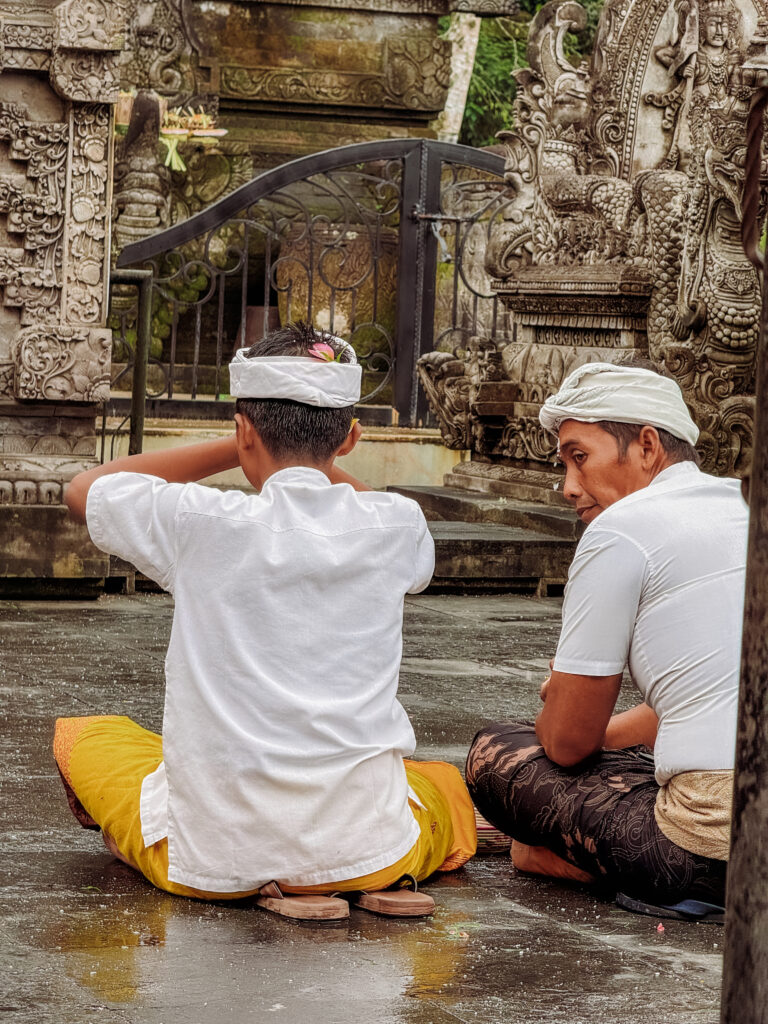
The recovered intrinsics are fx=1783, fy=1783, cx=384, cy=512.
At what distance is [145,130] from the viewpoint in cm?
1719

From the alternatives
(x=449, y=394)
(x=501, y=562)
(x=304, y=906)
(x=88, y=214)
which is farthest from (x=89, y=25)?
(x=304, y=906)

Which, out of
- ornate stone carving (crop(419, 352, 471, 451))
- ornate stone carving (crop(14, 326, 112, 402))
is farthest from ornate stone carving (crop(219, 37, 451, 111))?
ornate stone carving (crop(14, 326, 112, 402))

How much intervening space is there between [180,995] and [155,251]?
9853mm

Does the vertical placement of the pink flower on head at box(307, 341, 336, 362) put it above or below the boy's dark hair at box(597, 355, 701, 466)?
above

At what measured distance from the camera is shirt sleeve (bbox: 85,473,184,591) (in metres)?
3.62

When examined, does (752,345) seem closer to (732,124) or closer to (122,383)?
(732,124)

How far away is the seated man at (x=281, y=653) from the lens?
360cm

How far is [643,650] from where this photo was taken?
12.2 ft

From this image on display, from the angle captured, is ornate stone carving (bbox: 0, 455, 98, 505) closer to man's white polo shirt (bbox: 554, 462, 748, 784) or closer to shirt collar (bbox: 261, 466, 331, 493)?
shirt collar (bbox: 261, 466, 331, 493)

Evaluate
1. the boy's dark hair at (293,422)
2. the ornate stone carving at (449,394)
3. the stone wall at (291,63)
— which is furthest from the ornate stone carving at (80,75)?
the stone wall at (291,63)

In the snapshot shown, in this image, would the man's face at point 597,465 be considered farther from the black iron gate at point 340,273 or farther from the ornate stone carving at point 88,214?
the black iron gate at point 340,273

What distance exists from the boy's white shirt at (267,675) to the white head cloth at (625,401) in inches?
20.3

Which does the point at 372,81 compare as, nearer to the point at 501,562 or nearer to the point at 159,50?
the point at 159,50

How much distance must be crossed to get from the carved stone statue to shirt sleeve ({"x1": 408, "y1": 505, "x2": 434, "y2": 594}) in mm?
5856
